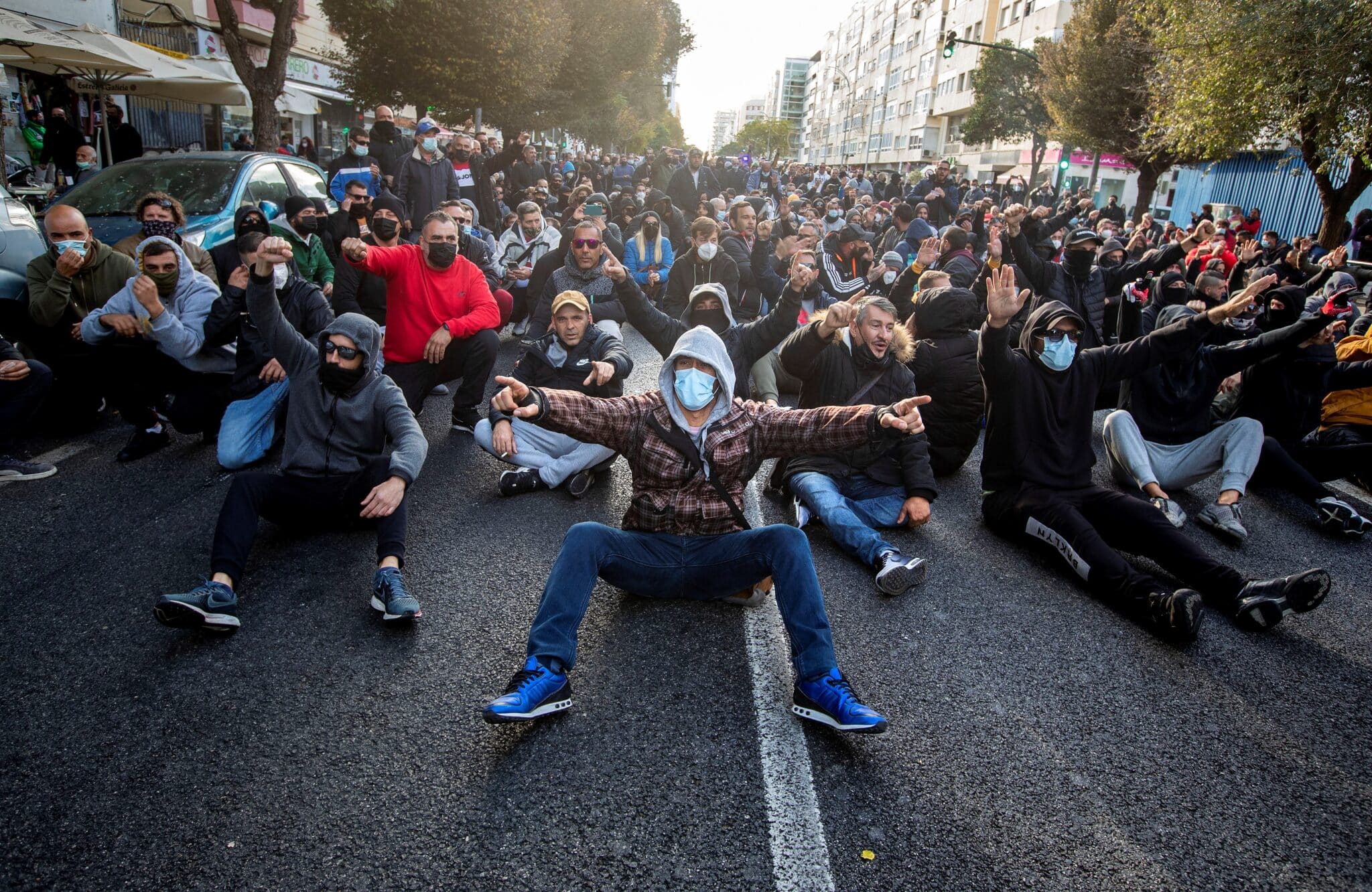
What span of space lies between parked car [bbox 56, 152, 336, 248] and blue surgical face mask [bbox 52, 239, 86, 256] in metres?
1.79

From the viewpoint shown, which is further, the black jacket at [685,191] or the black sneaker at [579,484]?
the black jacket at [685,191]

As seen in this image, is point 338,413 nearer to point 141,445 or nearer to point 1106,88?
point 141,445

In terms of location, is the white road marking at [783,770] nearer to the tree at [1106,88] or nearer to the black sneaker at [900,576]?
the black sneaker at [900,576]

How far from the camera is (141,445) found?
19.1 feet

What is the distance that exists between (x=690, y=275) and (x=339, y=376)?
4.82 metres

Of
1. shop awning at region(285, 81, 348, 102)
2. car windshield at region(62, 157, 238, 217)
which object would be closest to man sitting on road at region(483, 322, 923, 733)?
car windshield at region(62, 157, 238, 217)

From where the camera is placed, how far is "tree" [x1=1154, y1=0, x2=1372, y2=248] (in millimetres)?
13164

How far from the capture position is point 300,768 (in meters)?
2.85

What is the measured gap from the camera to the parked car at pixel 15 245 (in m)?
6.28

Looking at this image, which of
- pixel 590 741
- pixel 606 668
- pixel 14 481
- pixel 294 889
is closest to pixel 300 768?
pixel 294 889

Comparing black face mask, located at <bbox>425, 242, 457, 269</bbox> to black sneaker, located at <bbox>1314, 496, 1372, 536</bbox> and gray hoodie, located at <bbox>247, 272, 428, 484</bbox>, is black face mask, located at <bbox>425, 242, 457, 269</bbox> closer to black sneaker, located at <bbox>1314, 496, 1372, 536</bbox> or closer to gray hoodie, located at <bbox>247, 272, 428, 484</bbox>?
gray hoodie, located at <bbox>247, 272, 428, 484</bbox>

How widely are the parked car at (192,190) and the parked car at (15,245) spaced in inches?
42.8

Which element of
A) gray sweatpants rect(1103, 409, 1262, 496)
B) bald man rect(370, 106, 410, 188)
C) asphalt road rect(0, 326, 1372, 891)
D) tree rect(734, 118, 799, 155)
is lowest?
asphalt road rect(0, 326, 1372, 891)

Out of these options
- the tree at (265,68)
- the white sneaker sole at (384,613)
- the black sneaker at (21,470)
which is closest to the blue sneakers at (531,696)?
the white sneaker sole at (384,613)
